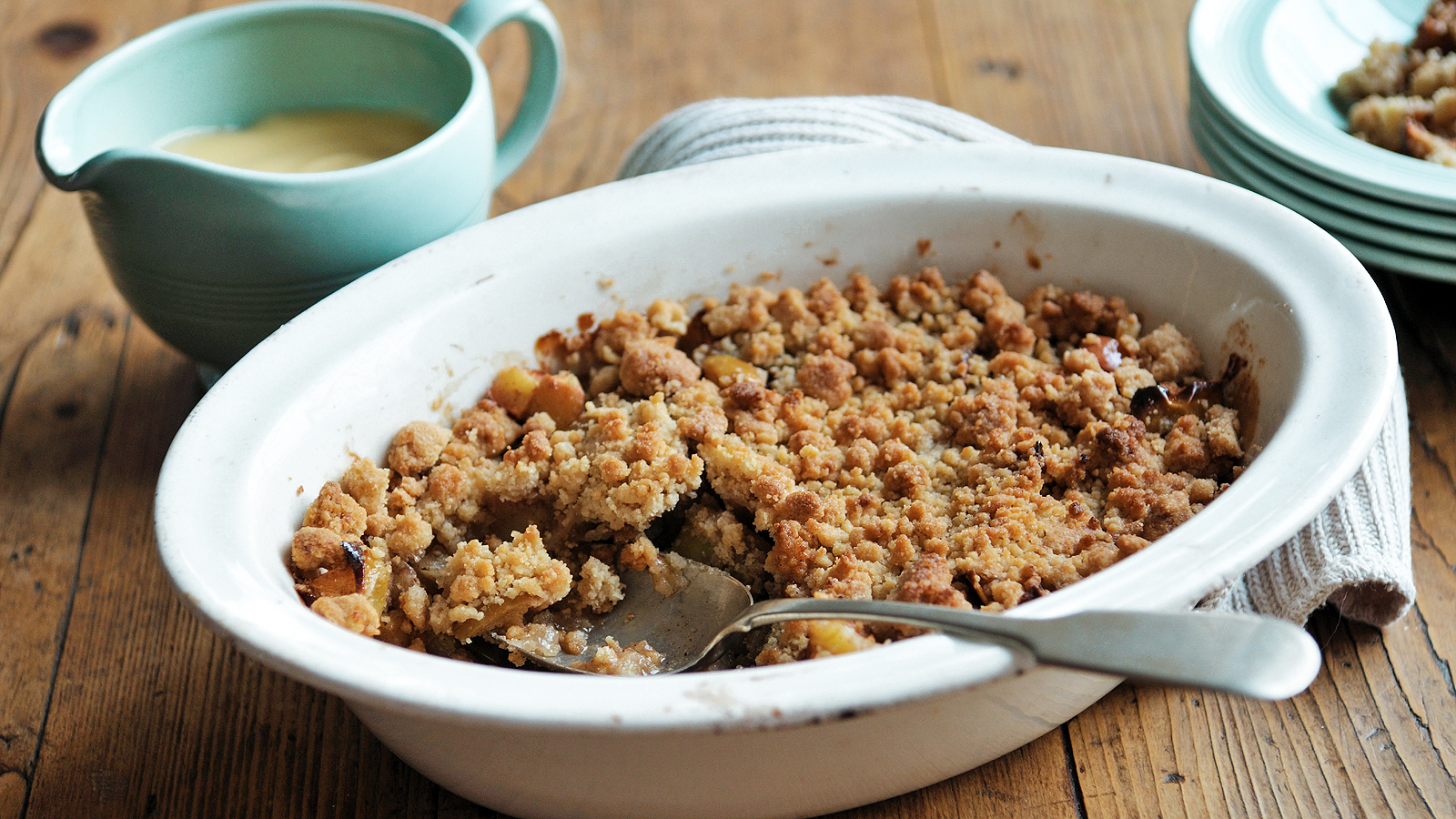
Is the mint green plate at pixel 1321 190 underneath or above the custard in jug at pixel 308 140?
above

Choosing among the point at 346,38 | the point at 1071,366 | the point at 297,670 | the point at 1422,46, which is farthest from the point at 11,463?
the point at 1422,46

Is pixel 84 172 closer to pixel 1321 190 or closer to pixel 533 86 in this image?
pixel 533 86

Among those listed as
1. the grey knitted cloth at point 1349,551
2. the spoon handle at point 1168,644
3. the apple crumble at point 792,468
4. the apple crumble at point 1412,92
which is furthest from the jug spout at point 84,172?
the apple crumble at point 1412,92

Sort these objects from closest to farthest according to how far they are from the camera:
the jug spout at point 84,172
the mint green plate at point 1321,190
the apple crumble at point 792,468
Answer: the apple crumble at point 792,468, the jug spout at point 84,172, the mint green plate at point 1321,190

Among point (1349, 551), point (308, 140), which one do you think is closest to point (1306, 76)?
point (1349, 551)

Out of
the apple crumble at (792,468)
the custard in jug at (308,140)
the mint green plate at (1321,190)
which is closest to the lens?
the apple crumble at (792,468)

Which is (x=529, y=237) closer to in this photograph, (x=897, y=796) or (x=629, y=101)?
(x=897, y=796)

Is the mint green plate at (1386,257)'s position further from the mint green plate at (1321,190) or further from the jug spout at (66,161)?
the jug spout at (66,161)

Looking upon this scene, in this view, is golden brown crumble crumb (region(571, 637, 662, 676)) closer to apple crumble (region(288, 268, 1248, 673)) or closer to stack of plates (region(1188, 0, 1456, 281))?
apple crumble (region(288, 268, 1248, 673))
